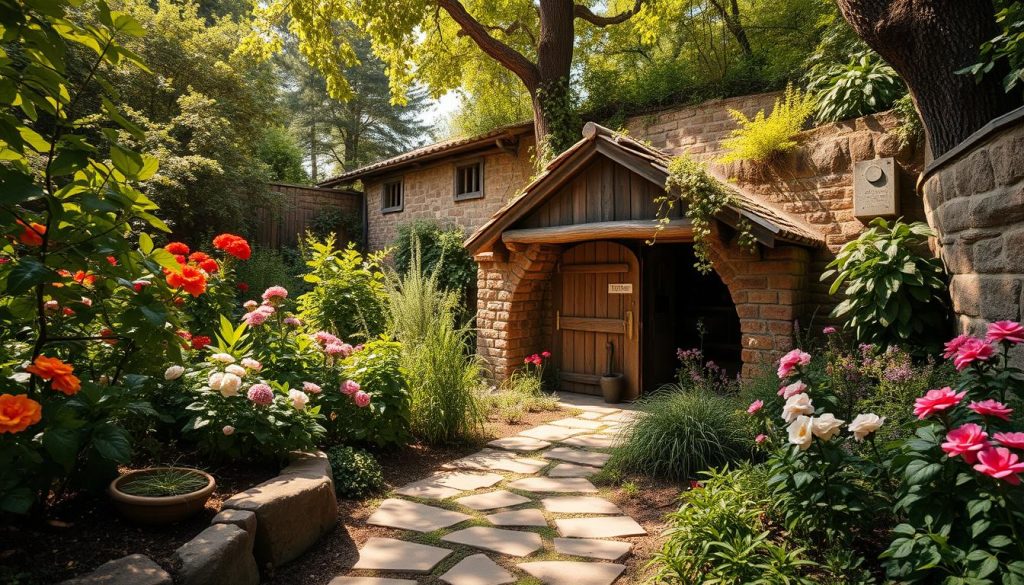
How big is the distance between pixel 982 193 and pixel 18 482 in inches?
178

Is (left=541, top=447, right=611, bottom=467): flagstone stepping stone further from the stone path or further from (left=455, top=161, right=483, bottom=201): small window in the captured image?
(left=455, top=161, right=483, bottom=201): small window

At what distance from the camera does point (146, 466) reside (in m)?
3.06

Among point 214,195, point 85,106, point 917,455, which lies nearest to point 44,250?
point 917,455

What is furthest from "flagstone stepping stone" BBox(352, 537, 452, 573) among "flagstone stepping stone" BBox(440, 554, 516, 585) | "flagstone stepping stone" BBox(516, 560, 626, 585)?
"flagstone stepping stone" BBox(516, 560, 626, 585)

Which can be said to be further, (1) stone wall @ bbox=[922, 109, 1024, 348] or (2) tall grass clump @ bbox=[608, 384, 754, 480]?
(2) tall grass clump @ bbox=[608, 384, 754, 480]

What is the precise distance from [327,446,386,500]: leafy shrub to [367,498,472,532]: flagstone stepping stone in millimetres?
208

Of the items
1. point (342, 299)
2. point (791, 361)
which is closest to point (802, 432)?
point (791, 361)

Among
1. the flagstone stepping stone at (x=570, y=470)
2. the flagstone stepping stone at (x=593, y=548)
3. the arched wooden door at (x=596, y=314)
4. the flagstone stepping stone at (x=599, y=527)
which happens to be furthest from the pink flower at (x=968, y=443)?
the arched wooden door at (x=596, y=314)

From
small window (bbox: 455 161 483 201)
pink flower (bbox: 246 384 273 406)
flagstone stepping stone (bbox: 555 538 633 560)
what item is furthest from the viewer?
small window (bbox: 455 161 483 201)

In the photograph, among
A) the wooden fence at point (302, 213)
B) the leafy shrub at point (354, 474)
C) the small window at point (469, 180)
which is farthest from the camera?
the wooden fence at point (302, 213)

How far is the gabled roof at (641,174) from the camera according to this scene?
5.19m

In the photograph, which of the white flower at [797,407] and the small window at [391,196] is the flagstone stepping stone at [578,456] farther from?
the small window at [391,196]

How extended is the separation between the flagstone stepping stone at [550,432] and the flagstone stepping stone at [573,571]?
2407 millimetres

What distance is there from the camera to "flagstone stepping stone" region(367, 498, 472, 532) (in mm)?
3230
